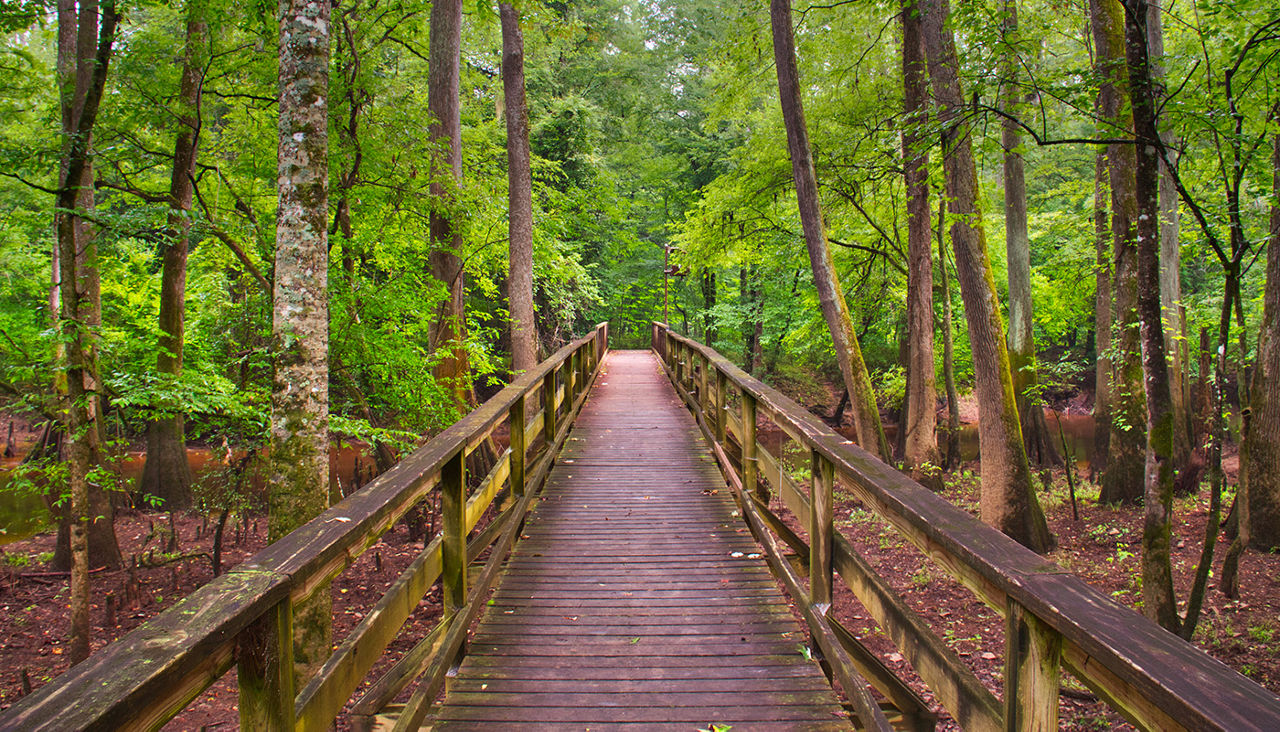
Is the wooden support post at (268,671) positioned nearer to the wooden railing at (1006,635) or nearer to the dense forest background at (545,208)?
the wooden railing at (1006,635)

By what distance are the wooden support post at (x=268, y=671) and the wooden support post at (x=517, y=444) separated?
117 inches

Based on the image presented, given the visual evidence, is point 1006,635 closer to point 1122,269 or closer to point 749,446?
point 749,446

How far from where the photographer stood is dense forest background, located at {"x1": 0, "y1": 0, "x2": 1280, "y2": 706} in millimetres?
5016

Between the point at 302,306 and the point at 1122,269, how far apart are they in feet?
24.2

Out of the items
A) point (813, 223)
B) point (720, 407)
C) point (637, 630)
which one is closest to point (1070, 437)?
point (813, 223)

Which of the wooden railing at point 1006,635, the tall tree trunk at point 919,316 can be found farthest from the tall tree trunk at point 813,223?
the wooden railing at point 1006,635

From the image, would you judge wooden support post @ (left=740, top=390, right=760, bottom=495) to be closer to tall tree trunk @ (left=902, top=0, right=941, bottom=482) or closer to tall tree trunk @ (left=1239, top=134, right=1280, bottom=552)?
tall tree trunk @ (left=1239, top=134, right=1280, bottom=552)

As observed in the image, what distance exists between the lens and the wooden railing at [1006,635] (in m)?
1.07

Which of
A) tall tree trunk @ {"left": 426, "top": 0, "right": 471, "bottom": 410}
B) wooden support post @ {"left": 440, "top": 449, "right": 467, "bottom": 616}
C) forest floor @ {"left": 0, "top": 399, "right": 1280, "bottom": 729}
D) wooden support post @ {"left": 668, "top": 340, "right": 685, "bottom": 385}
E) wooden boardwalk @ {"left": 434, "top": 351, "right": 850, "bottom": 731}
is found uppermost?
tall tree trunk @ {"left": 426, "top": 0, "right": 471, "bottom": 410}

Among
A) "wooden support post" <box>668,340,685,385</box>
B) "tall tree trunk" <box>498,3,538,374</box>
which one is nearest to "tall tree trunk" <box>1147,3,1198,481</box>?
"wooden support post" <box>668,340,685,385</box>

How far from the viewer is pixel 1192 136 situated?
4.76 metres

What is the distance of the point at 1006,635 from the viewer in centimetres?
150

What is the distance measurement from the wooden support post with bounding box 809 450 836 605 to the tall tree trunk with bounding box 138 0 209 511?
4657mm

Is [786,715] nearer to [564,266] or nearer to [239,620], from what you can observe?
[239,620]
